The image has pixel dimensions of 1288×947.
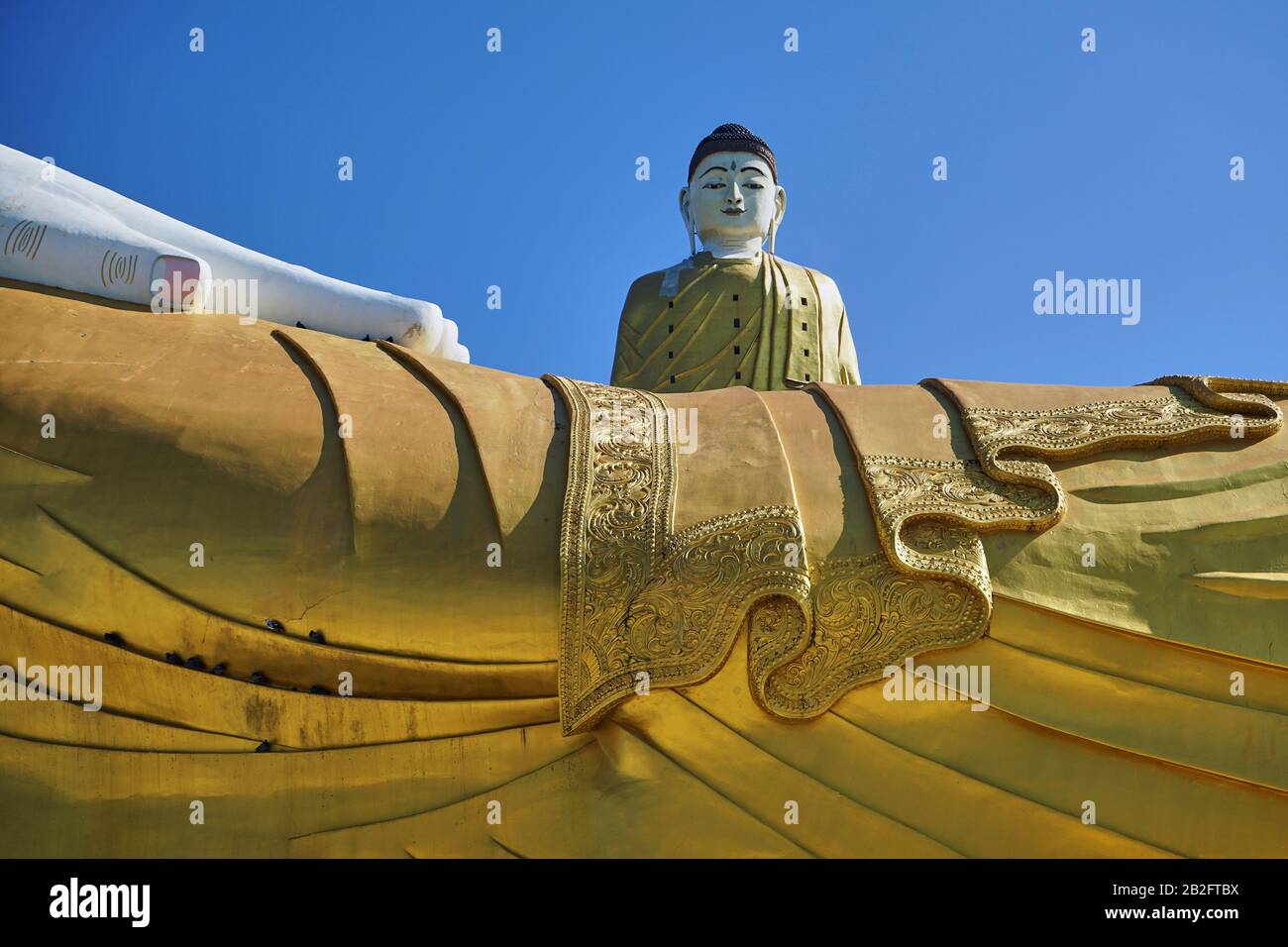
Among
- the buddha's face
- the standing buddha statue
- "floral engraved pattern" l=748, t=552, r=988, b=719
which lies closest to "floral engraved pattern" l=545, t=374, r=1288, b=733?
"floral engraved pattern" l=748, t=552, r=988, b=719

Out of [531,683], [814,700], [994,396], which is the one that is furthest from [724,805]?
[994,396]

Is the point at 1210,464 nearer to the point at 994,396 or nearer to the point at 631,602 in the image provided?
the point at 994,396

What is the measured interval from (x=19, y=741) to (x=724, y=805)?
203 cm

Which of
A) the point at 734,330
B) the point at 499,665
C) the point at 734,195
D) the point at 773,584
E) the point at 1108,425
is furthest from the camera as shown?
the point at 734,195

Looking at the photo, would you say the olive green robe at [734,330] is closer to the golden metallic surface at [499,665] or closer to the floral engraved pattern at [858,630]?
the golden metallic surface at [499,665]

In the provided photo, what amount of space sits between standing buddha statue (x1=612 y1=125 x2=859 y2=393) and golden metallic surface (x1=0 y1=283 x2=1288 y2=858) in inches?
143

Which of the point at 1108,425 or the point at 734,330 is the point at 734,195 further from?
the point at 1108,425

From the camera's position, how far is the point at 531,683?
4309 millimetres

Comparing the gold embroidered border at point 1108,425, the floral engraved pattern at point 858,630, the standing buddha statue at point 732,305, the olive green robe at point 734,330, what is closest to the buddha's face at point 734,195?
the standing buddha statue at point 732,305

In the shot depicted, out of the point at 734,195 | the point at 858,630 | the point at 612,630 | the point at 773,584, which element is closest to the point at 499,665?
the point at 612,630

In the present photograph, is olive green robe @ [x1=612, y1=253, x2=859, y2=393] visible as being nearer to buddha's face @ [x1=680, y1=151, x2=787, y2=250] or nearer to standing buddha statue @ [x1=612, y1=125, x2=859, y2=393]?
standing buddha statue @ [x1=612, y1=125, x2=859, y2=393]

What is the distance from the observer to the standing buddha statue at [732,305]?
817cm

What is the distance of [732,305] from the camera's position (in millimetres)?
8281

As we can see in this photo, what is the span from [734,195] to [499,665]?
16.0 ft
